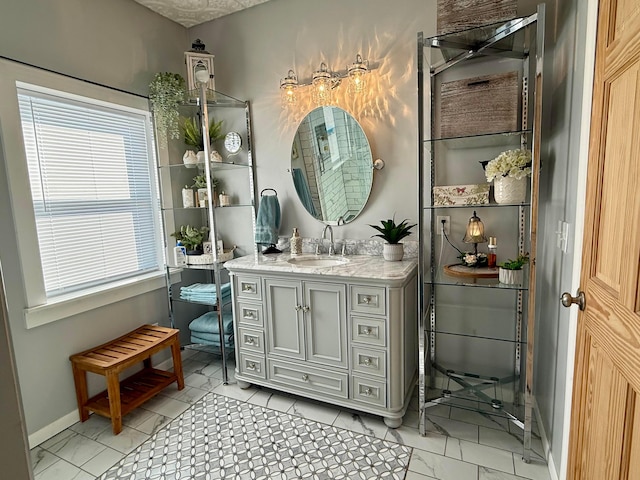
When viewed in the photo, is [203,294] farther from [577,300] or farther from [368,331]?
[577,300]

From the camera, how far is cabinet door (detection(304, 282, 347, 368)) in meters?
2.04

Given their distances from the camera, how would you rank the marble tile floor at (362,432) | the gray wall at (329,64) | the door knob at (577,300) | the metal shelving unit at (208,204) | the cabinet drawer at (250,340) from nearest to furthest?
the door knob at (577,300) < the marble tile floor at (362,432) < the gray wall at (329,64) < the cabinet drawer at (250,340) < the metal shelving unit at (208,204)

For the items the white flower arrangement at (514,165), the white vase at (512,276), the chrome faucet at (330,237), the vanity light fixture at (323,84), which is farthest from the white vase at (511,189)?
the vanity light fixture at (323,84)

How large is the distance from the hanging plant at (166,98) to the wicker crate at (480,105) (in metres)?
1.93

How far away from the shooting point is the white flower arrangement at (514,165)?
1675 millimetres

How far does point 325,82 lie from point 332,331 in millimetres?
1696

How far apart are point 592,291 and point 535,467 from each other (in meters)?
1.18

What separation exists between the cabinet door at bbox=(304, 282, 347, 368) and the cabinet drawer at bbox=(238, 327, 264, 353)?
0.37m

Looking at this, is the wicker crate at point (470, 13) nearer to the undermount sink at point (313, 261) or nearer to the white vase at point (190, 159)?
the undermount sink at point (313, 261)

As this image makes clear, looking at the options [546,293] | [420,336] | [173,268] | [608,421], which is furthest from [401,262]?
[173,268]

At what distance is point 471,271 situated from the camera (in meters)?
1.90

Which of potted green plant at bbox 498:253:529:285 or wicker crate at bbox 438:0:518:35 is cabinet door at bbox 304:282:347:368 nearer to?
potted green plant at bbox 498:253:529:285

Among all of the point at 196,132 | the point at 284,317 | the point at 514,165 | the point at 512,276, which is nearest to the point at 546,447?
the point at 512,276

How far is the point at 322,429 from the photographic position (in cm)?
202
